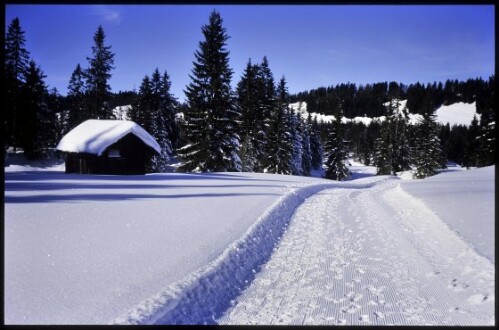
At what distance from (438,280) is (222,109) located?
2459 centimetres

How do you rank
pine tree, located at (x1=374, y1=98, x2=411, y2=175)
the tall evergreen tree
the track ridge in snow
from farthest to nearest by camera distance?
pine tree, located at (x1=374, y1=98, x2=411, y2=175) < the tall evergreen tree < the track ridge in snow

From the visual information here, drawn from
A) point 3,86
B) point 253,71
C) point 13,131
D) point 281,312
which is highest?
point 253,71

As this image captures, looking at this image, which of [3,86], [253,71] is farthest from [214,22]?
[3,86]

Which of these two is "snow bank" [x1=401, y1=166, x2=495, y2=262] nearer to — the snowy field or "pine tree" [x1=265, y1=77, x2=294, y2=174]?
the snowy field

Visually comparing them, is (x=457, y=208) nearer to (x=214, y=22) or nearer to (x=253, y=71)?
(x=214, y=22)

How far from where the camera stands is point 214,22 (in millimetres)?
29312

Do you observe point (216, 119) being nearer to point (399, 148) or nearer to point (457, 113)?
point (399, 148)

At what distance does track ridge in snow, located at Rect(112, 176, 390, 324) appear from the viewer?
12.9 ft

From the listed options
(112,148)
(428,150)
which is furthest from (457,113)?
(112,148)

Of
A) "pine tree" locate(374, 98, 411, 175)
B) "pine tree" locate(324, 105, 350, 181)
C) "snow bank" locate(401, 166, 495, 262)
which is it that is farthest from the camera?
"pine tree" locate(374, 98, 411, 175)

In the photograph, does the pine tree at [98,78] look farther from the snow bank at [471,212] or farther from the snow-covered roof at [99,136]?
the snow bank at [471,212]

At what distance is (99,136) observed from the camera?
23.4m

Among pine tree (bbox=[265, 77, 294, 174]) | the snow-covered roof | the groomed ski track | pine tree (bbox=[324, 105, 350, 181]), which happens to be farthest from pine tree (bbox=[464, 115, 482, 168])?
the snow-covered roof

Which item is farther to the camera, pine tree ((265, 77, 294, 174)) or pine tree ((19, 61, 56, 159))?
pine tree ((265, 77, 294, 174))
